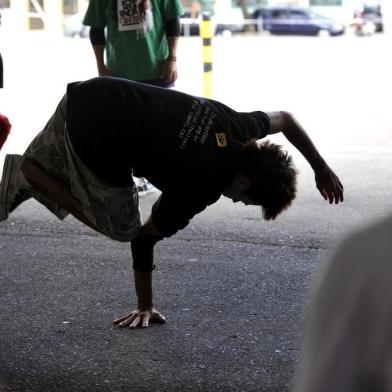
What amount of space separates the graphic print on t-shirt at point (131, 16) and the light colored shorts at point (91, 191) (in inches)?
92.6

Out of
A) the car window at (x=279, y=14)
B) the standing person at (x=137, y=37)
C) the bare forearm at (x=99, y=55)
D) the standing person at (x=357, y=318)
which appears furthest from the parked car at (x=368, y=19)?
the standing person at (x=357, y=318)

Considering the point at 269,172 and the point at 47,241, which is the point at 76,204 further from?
the point at 47,241

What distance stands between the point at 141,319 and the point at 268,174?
996 millimetres

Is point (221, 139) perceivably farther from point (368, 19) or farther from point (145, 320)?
point (368, 19)

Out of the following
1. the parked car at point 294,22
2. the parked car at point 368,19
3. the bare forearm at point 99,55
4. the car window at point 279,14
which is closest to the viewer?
the bare forearm at point 99,55

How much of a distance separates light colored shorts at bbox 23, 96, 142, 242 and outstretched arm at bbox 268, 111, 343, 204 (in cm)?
68

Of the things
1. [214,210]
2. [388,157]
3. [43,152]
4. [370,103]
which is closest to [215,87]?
[370,103]

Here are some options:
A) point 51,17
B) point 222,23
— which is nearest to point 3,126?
point 51,17

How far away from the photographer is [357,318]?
969 mm

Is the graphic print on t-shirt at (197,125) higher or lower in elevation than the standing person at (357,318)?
lower

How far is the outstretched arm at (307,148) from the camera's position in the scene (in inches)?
160

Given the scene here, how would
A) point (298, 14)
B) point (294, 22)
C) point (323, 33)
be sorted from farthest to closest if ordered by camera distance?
point (298, 14)
point (294, 22)
point (323, 33)

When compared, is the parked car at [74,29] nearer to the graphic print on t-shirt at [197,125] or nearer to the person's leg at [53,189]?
the person's leg at [53,189]

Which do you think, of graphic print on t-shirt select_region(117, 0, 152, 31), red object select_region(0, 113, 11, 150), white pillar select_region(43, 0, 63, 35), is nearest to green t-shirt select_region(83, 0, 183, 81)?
graphic print on t-shirt select_region(117, 0, 152, 31)
